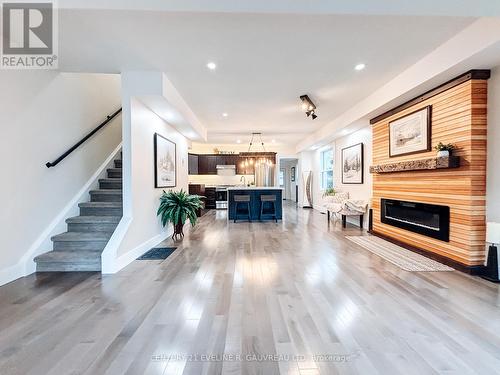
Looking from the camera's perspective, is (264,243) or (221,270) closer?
(221,270)

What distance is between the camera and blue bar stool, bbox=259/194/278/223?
7.55 m

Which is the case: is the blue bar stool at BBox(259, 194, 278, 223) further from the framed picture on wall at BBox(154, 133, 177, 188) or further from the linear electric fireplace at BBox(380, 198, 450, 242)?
the linear electric fireplace at BBox(380, 198, 450, 242)

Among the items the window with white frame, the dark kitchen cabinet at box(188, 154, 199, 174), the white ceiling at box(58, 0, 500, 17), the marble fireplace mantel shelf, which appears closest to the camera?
the white ceiling at box(58, 0, 500, 17)

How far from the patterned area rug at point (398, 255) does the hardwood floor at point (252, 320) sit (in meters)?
0.20

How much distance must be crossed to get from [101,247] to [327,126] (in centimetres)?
624

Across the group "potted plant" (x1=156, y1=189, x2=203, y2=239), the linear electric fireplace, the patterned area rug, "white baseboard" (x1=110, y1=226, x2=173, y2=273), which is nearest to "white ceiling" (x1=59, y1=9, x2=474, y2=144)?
"potted plant" (x1=156, y1=189, x2=203, y2=239)

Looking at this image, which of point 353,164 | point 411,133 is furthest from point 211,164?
point 411,133

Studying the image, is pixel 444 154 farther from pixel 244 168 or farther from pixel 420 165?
pixel 244 168

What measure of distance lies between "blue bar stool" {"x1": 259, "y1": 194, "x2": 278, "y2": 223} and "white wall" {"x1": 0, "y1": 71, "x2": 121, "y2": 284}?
443 cm

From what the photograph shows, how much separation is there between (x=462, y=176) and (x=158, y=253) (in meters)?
4.49

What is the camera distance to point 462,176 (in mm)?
3324

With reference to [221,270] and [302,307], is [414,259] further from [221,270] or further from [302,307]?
[221,270]

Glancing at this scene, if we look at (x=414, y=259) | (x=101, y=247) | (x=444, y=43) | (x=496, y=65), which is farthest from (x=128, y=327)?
(x=496, y=65)

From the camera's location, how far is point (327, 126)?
7340mm
